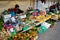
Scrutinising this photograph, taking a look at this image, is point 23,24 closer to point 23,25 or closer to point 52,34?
point 23,25

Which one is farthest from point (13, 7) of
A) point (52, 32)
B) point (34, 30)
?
point (52, 32)

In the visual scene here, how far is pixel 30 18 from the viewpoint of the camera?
2.86 meters

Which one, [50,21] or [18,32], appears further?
[50,21]

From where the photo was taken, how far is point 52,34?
3164mm

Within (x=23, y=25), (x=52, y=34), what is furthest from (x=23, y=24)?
(x=52, y=34)

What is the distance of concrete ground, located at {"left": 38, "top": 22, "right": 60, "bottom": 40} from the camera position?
9.81 ft

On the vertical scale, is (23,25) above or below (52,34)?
above

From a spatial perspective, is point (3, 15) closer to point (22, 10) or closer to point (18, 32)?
point (18, 32)

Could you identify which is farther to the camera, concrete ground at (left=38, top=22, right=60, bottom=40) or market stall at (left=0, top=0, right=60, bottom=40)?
concrete ground at (left=38, top=22, right=60, bottom=40)

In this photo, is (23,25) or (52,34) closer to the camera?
(23,25)

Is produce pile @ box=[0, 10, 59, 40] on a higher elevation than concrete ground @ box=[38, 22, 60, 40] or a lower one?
higher

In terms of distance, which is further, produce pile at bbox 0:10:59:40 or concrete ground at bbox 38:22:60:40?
concrete ground at bbox 38:22:60:40

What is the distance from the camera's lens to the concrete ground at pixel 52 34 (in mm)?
2990

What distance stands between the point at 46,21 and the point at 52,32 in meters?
0.24
